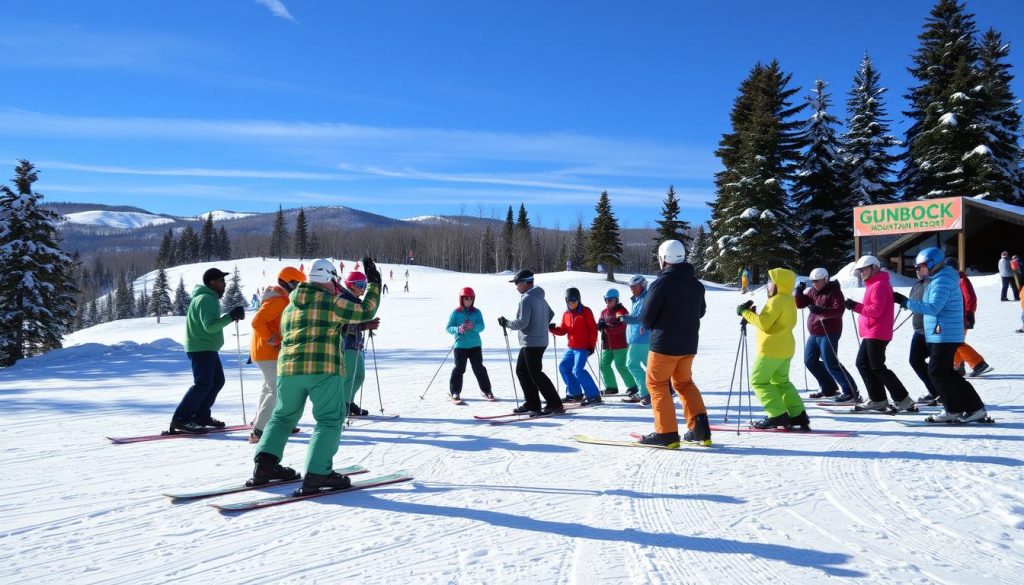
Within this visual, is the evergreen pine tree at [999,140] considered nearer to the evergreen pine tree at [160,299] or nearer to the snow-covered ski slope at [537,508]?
the snow-covered ski slope at [537,508]

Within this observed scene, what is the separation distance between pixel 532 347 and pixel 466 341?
1678mm

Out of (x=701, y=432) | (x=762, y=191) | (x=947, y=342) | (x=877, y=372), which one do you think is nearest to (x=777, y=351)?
(x=701, y=432)

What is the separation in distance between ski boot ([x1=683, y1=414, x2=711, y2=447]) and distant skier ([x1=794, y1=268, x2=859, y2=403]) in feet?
9.81

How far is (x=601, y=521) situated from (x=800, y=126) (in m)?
42.2

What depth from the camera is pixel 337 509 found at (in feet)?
14.1

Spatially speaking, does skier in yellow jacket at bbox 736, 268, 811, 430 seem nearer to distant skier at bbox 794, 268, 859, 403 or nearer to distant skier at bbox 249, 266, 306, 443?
distant skier at bbox 794, 268, 859, 403

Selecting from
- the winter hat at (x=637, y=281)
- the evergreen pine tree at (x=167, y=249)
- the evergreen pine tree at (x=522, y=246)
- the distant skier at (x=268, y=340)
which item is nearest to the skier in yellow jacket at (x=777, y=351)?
the winter hat at (x=637, y=281)

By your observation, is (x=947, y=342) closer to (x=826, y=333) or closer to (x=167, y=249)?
(x=826, y=333)

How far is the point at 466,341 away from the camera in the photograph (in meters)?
9.38

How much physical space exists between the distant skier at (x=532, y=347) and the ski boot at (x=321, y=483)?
361 centimetres

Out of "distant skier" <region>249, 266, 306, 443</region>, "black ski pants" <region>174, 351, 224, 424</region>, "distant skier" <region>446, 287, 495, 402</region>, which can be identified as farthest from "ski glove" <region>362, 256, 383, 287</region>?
"distant skier" <region>446, 287, 495, 402</region>

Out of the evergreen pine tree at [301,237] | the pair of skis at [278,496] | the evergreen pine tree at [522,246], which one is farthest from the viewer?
the evergreen pine tree at [301,237]

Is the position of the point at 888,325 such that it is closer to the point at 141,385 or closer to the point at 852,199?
the point at 141,385

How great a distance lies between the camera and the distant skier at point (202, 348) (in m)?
6.79
